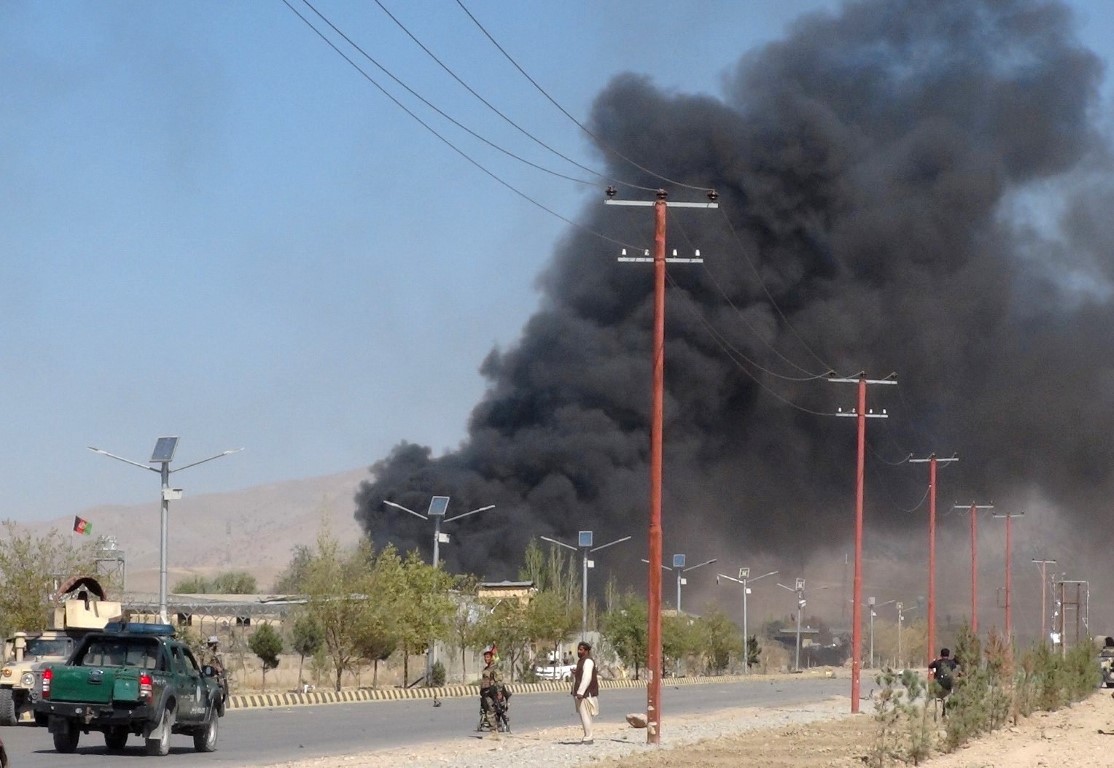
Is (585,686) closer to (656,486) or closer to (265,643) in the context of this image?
(656,486)

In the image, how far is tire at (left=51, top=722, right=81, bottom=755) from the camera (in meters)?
20.7

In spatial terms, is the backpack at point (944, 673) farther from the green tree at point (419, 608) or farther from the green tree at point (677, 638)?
the green tree at point (677, 638)

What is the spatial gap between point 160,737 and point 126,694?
0.85 meters

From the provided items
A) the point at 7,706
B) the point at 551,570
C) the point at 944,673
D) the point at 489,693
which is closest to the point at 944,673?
the point at 944,673

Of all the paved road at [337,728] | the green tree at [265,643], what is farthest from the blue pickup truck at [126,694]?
the green tree at [265,643]

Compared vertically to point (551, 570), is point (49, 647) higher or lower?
lower

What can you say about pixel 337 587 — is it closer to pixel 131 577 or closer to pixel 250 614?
pixel 250 614

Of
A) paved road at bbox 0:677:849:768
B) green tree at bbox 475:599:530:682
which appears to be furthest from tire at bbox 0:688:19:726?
green tree at bbox 475:599:530:682

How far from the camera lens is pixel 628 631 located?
71.2m

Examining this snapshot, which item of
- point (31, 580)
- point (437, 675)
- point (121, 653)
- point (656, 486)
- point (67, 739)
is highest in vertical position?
point (656, 486)

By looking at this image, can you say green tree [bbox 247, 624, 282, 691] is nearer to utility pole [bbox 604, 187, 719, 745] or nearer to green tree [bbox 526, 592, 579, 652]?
green tree [bbox 526, 592, 579, 652]

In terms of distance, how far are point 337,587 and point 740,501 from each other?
142ft

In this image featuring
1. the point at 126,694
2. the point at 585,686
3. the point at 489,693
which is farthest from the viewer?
the point at 489,693

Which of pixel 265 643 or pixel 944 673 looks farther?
pixel 265 643
